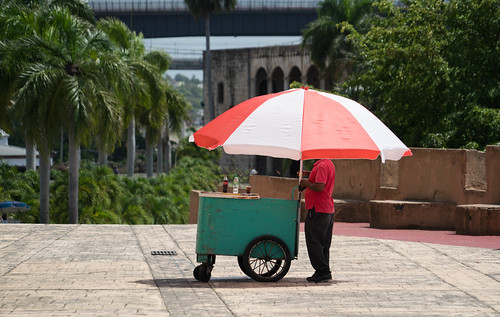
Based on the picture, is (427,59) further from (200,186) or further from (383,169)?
(200,186)

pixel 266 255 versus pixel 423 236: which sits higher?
pixel 266 255

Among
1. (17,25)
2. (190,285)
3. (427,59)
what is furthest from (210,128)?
(17,25)

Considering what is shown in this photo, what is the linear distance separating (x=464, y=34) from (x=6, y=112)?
13.1m

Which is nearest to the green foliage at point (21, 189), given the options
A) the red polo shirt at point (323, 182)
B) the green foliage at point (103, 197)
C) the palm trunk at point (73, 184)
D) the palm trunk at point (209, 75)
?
the green foliage at point (103, 197)

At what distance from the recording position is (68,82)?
2392 centimetres

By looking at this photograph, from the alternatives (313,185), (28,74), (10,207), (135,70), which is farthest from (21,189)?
(313,185)

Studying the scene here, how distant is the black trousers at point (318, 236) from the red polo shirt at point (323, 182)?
0.07m

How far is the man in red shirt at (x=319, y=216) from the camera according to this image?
9375 mm

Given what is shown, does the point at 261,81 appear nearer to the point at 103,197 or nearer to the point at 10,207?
the point at 103,197

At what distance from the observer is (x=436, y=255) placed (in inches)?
464

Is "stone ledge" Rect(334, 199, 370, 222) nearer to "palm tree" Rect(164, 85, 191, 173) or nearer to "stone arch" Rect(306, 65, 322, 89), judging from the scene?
"palm tree" Rect(164, 85, 191, 173)

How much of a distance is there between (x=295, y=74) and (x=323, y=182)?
182 ft

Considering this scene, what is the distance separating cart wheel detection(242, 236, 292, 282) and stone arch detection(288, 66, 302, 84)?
177 feet

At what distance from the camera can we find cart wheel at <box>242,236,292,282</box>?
369 inches
